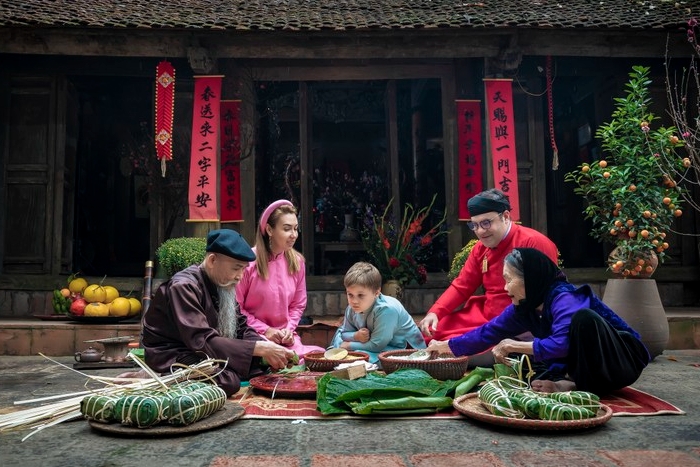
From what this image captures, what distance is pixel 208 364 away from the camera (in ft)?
11.2

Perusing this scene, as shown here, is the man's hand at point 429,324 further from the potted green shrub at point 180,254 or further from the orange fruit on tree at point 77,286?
the orange fruit on tree at point 77,286

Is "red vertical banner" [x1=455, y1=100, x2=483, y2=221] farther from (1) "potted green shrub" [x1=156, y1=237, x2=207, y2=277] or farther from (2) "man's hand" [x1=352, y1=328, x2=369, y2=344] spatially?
(2) "man's hand" [x1=352, y1=328, x2=369, y2=344]

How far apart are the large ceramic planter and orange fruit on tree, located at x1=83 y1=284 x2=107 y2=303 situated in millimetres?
5728

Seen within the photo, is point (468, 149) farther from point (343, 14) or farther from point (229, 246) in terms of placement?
point (229, 246)

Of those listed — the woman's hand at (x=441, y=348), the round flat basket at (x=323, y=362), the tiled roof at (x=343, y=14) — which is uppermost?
the tiled roof at (x=343, y=14)

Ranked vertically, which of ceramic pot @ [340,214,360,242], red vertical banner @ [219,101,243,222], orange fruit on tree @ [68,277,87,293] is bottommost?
orange fruit on tree @ [68,277,87,293]

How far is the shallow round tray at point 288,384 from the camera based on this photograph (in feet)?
11.8

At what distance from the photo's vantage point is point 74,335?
21.8ft

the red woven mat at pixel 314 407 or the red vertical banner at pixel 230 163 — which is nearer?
the red woven mat at pixel 314 407

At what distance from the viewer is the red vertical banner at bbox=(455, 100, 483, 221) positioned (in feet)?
27.7

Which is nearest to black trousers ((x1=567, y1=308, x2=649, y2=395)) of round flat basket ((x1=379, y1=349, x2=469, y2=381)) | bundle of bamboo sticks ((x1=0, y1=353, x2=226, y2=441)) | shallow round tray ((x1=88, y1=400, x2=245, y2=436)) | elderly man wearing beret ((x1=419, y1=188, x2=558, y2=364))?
round flat basket ((x1=379, y1=349, x2=469, y2=381))

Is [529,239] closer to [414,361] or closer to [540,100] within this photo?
[414,361]

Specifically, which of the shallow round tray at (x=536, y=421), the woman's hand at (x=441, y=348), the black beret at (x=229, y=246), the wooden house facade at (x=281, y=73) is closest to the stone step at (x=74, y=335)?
the wooden house facade at (x=281, y=73)

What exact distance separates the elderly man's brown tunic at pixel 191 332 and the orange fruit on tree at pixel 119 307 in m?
3.49
